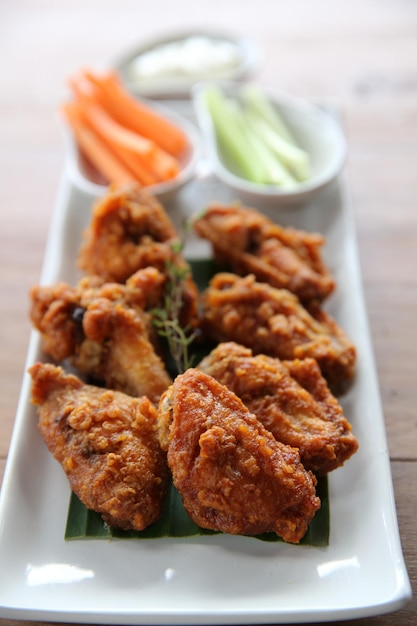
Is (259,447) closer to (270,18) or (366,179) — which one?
(366,179)

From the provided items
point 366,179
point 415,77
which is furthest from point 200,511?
point 415,77

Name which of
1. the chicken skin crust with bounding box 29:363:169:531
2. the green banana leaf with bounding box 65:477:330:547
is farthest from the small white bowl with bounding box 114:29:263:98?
the green banana leaf with bounding box 65:477:330:547

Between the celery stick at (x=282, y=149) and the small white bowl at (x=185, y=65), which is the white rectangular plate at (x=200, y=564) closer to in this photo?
the celery stick at (x=282, y=149)

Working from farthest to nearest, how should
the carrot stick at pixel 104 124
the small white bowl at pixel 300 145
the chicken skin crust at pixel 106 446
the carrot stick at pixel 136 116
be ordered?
the carrot stick at pixel 136 116
the carrot stick at pixel 104 124
the small white bowl at pixel 300 145
the chicken skin crust at pixel 106 446

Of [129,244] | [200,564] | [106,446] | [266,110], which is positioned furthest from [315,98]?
[200,564]

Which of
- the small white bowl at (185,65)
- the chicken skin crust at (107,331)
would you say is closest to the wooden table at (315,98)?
the small white bowl at (185,65)

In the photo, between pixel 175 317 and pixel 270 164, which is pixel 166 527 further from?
pixel 270 164
